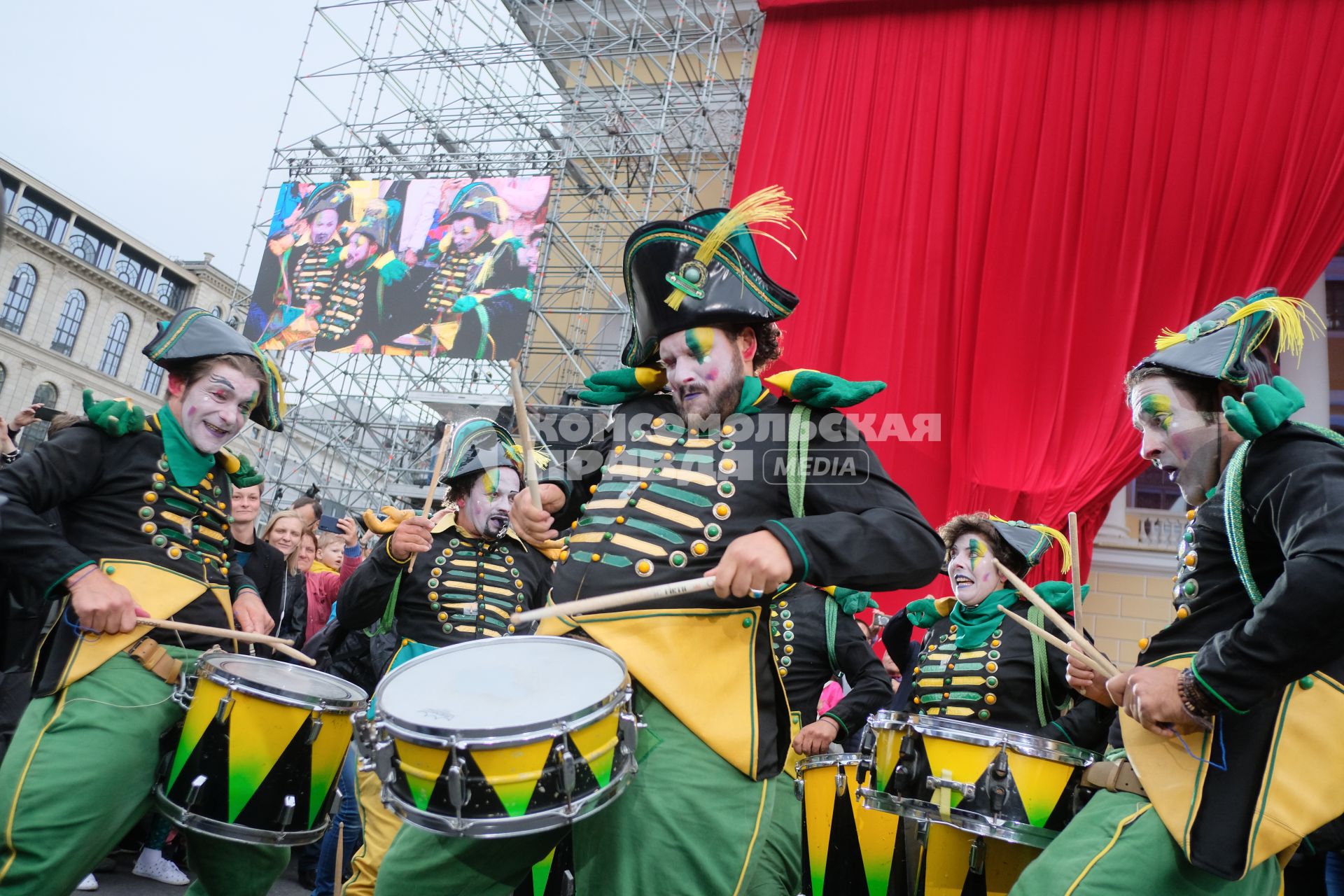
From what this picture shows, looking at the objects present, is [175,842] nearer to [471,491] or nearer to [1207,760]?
[471,491]

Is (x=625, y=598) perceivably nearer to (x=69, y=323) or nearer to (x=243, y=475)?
(x=243, y=475)

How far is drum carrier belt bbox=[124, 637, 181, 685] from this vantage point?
2.77 m

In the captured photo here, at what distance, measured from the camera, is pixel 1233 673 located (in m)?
1.74

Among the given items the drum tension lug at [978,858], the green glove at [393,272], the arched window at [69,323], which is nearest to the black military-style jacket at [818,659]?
the drum tension lug at [978,858]

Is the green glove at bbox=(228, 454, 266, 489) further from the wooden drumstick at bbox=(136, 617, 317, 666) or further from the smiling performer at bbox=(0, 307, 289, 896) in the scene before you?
A: the wooden drumstick at bbox=(136, 617, 317, 666)

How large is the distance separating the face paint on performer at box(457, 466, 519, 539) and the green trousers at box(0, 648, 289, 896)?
4.53 ft

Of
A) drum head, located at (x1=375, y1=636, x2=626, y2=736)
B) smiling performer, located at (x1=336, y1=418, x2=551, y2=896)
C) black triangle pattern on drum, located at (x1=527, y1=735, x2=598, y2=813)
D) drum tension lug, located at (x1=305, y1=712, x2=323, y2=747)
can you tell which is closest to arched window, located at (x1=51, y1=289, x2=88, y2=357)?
smiling performer, located at (x1=336, y1=418, x2=551, y2=896)

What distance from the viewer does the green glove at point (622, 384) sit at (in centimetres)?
236

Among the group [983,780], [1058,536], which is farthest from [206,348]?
[1058,536]

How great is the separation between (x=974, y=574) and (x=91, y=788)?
3041mm

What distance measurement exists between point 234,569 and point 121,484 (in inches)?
25.2

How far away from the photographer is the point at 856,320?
27.9 feet

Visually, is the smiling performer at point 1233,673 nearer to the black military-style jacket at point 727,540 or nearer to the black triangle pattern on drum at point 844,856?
the black military-style jacket at point 727,540

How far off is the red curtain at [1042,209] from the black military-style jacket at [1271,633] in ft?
→ 17.6
